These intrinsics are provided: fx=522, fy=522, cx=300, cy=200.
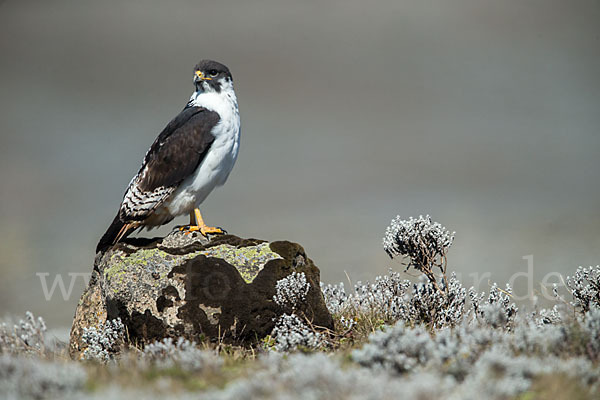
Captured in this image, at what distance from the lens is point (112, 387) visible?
2924 mm

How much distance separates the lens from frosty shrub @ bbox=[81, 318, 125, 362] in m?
5.41

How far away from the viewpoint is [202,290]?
213 inches

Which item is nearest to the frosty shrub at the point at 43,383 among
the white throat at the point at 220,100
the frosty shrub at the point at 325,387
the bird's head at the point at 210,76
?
the frosty shrub at the point at 325,387

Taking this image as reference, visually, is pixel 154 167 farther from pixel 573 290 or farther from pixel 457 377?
pixel 573 290

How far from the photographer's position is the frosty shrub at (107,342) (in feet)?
17.7

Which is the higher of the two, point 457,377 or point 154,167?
point 154,167

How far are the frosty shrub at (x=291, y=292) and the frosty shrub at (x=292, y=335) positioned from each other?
0.12 metres

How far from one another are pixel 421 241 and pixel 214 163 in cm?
280

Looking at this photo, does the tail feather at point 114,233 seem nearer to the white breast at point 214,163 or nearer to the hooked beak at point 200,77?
the white breast at point 214,163

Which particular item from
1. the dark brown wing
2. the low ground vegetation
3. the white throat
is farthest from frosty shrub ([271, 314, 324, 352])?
the white throat

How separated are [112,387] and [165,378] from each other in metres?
0.51

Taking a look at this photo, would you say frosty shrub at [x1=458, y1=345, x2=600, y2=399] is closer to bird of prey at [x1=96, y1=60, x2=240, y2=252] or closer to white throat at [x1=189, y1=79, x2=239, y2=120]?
bird of prey at [x1=96, y1=60, x2=240, y2=252]

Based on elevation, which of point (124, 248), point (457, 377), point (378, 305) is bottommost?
point (457, 377)

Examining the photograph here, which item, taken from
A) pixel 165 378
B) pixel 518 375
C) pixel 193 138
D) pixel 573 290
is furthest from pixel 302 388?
pixel 573 290
